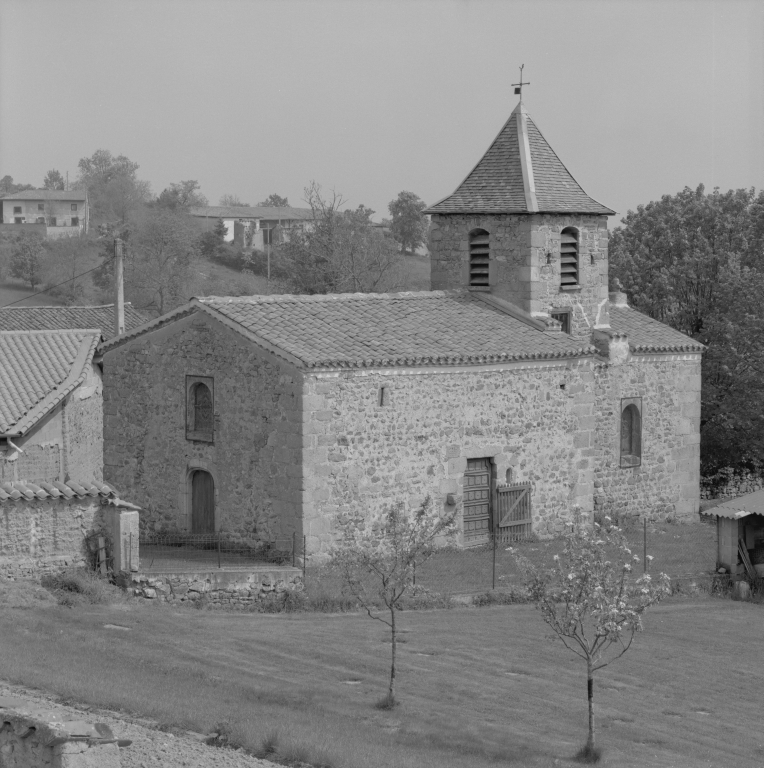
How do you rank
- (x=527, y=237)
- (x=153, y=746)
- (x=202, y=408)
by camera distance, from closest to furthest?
(x=153, y=746), (x=202, y=408), (x=527, y=237)

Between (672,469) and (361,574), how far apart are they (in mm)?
10710

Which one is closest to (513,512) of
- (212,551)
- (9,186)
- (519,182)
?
(212,551)

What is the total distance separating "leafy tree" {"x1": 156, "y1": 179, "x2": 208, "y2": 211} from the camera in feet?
391

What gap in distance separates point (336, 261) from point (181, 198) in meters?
69.0

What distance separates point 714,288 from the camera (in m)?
41.7

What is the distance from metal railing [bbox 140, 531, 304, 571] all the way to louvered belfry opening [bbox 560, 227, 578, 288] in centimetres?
939

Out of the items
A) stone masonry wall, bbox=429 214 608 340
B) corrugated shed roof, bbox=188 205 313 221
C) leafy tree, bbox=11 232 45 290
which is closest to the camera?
stone masonry wall, bbox=429 214 608 340

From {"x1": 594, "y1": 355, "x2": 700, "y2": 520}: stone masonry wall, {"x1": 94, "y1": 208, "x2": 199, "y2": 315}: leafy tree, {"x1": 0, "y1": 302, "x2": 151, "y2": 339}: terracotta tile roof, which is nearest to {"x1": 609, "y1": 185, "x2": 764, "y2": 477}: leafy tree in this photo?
{"x1": 594, "y1": 355, "x2": 700, "y2": 520}: stone masonry wall

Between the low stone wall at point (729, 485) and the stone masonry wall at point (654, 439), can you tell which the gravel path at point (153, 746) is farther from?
the low stone wall at point (729, 485)

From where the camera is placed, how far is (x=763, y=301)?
1535 inches

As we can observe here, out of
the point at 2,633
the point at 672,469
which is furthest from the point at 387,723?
the point at 672,469

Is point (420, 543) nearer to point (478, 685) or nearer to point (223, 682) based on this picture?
point (478, 685)

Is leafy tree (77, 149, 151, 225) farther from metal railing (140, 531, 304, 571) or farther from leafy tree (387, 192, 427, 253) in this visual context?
metal railing (140, 531, 304, 571)

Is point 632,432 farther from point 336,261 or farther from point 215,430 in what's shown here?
point 336,261
